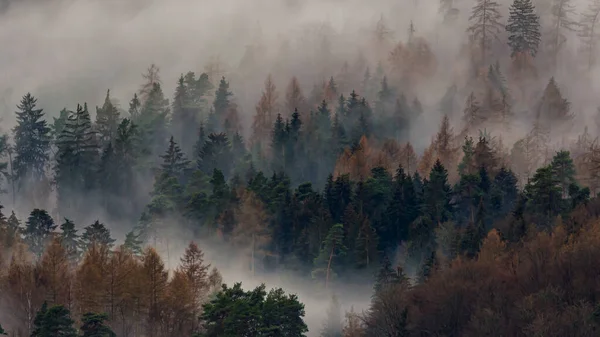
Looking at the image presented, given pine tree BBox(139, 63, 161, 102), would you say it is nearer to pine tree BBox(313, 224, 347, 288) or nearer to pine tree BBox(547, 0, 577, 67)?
pine tree BBox(547, 0, 577, 67)

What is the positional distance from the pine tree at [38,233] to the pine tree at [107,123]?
28244 millimetres

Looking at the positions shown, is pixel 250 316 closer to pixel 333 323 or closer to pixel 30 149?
pixel 333 323

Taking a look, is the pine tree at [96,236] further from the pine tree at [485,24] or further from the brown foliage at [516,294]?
the pine tree at [485,24]

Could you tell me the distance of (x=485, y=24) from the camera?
171 meters

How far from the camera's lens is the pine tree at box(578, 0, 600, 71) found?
545 feet

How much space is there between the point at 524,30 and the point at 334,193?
48118 mm

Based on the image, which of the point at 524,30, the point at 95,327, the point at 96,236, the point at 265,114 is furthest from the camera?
the point at 524,30

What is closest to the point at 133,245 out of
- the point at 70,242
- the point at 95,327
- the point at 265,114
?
the point at 70,242

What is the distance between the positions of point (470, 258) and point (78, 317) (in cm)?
2945

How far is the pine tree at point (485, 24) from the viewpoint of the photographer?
167 meters

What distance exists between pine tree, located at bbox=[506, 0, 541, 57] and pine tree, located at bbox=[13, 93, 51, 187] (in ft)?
174

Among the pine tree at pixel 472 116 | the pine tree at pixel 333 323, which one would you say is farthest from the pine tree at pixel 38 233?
the pine tree at pixel 472 116

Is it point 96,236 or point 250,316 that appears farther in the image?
point 96,236

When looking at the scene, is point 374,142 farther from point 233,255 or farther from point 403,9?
point 403,9
